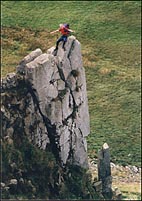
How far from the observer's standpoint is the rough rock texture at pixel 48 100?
33094 mm

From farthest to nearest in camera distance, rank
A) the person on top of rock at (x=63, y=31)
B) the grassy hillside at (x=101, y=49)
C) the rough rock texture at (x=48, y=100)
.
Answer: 1. the grassy hillside at (x=101, y=49)
2. the person on top of rock at (x=63, y=31)
3. the rough rock texture at (x=48, y=100)

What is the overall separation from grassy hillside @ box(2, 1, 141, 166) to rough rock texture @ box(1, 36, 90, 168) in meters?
14.0

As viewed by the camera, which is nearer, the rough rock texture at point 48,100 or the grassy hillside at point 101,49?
the rough rock texture at point 48,100

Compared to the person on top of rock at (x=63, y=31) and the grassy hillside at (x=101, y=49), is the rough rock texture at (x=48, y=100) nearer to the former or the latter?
the person on top of rock at (x=63, y=31)

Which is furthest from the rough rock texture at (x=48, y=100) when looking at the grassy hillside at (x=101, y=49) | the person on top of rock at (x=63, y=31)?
the grassy hillside at (x=101, y=49)

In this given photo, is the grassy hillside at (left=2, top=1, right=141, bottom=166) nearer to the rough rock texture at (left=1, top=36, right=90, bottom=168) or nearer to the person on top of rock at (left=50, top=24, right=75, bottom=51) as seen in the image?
the rough rock texture at (left=1, top=36, right=90, bottom=168)

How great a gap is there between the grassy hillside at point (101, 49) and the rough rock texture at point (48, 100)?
14.0 metres

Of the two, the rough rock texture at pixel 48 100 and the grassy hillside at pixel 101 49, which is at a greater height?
the grassy hillside at pixel 101 49

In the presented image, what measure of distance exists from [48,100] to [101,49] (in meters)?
32.2

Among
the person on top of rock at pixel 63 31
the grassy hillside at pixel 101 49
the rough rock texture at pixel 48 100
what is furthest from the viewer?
the grassy hillside at pixel 101 49

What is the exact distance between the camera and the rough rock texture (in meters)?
33.1

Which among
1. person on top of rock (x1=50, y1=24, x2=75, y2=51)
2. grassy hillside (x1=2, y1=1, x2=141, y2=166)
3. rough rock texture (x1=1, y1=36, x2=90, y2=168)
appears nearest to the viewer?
rough rock texture (x1=1, y1=36, x2=90, y2=168)

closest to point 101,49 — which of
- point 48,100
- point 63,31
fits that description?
point 63,31

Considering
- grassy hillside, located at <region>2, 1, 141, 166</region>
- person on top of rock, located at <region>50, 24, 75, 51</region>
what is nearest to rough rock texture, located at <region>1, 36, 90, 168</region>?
person on top of rock, located at <region>50, 24, 75, 51</region>
